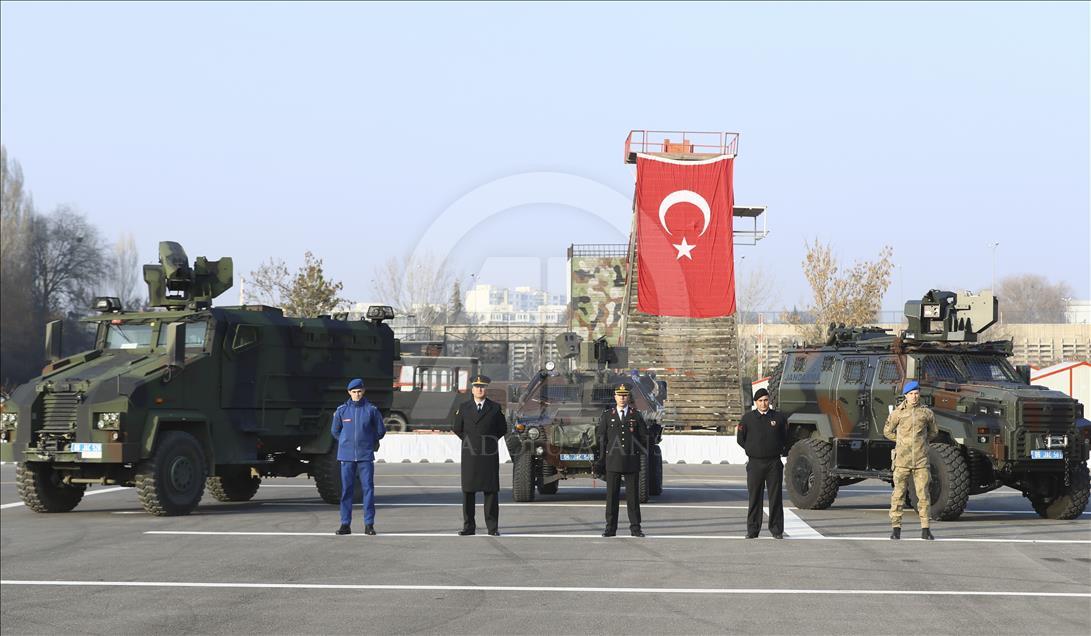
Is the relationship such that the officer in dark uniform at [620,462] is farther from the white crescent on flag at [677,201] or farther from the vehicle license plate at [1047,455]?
the white crescent on flag at [677,201]

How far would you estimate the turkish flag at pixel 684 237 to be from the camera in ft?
184

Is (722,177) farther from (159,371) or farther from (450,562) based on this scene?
(450,562)

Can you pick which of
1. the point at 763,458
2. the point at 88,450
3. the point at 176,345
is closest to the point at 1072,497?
the point at 763,458

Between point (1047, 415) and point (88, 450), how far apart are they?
12.5 metres

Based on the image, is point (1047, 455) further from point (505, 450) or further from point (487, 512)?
point (505, 450)

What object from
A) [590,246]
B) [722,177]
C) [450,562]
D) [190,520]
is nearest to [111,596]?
[450,562]

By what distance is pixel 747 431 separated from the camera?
1641 cm

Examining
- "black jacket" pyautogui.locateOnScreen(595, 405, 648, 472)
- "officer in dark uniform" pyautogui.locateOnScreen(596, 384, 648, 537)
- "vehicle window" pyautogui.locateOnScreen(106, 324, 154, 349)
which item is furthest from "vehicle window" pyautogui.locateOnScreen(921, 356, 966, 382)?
"vehicle window" pyautogui.locateOnScreen(106, 324, 154, 349)

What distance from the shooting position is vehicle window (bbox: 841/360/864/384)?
66.8ft

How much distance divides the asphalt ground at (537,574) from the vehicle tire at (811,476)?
489 millimetres

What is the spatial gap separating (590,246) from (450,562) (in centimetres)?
6682

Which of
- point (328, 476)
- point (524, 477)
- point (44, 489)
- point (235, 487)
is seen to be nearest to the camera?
point (44, 489)

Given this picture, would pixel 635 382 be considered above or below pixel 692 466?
above

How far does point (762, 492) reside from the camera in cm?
1597
